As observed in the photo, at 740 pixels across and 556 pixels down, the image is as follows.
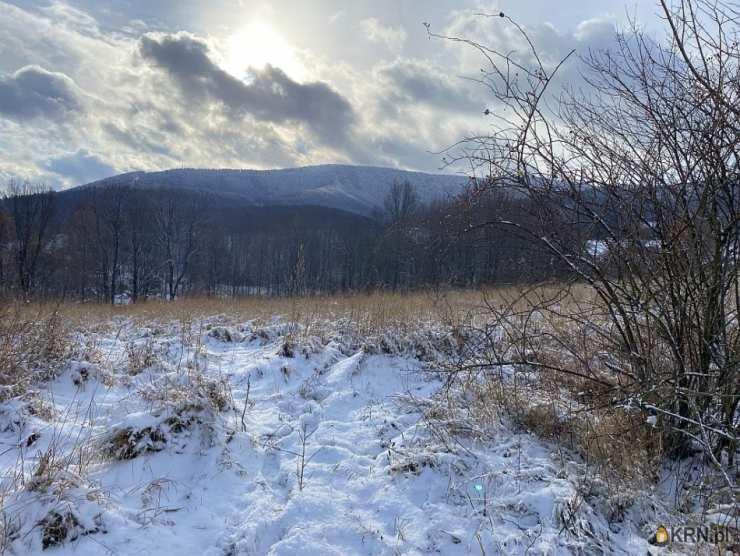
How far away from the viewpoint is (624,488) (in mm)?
2475

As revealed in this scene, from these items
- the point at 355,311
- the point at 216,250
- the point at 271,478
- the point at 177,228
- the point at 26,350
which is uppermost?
the point at 177,228

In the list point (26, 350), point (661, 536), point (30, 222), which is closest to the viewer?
point (661, 536)

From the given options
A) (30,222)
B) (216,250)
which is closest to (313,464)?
(30,222)

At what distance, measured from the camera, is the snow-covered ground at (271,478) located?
211 centimetres

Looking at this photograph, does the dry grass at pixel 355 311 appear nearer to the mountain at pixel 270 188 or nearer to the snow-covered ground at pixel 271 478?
the snow-covered ground at pixel 271 478

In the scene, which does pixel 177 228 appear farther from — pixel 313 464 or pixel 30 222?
pixel 313 464

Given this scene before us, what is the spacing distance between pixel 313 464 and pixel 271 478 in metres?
0.32

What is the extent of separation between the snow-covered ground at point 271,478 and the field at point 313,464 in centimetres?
1

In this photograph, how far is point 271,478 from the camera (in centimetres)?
282

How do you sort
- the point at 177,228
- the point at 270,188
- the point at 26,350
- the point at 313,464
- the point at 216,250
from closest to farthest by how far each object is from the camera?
the point at 313,464 → the point at 26,350 → the point at 177,228 → the point at 216,250 → the point at 270,188

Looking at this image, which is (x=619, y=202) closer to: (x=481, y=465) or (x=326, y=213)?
(x=481, y=465)

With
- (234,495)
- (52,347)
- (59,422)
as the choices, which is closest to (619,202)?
(234,495)

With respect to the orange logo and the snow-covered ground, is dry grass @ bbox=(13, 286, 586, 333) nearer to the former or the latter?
the snow-covered ground

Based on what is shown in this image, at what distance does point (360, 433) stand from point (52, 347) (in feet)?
12.8
